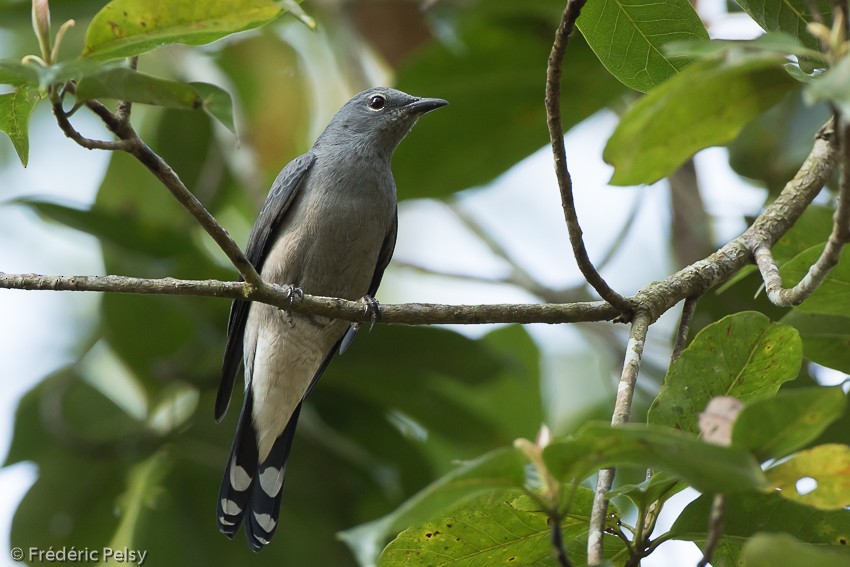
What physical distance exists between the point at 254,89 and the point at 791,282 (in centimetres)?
535

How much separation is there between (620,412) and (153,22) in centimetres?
174

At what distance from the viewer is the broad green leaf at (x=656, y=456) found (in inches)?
77.0

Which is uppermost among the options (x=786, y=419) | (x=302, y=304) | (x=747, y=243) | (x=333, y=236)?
(x=786, y=419)

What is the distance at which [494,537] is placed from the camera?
2.84 m

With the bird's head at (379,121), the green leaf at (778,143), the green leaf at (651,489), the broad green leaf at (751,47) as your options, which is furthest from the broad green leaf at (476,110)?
the broad green leaf at (751,47)

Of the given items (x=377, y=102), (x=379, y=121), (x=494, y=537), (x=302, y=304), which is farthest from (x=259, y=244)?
(x=494, y=537)

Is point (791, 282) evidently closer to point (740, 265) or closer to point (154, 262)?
point (740, 265)

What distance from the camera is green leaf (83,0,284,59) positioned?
2.60m

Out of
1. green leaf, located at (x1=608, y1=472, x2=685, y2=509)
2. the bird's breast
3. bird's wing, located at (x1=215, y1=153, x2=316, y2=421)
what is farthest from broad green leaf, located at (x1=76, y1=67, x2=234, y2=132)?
bird's wing, located at (x1=215, y1=153, x2=316, y2=421)

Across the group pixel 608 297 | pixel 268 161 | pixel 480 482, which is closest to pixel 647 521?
pixel 608 297

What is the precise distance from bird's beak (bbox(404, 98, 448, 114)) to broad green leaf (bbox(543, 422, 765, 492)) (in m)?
3.88

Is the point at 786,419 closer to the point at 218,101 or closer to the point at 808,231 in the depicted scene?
the point at 218,101

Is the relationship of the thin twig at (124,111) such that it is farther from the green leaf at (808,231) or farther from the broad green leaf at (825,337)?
the green leaf at (808,231)

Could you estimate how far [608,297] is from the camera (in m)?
3.20
